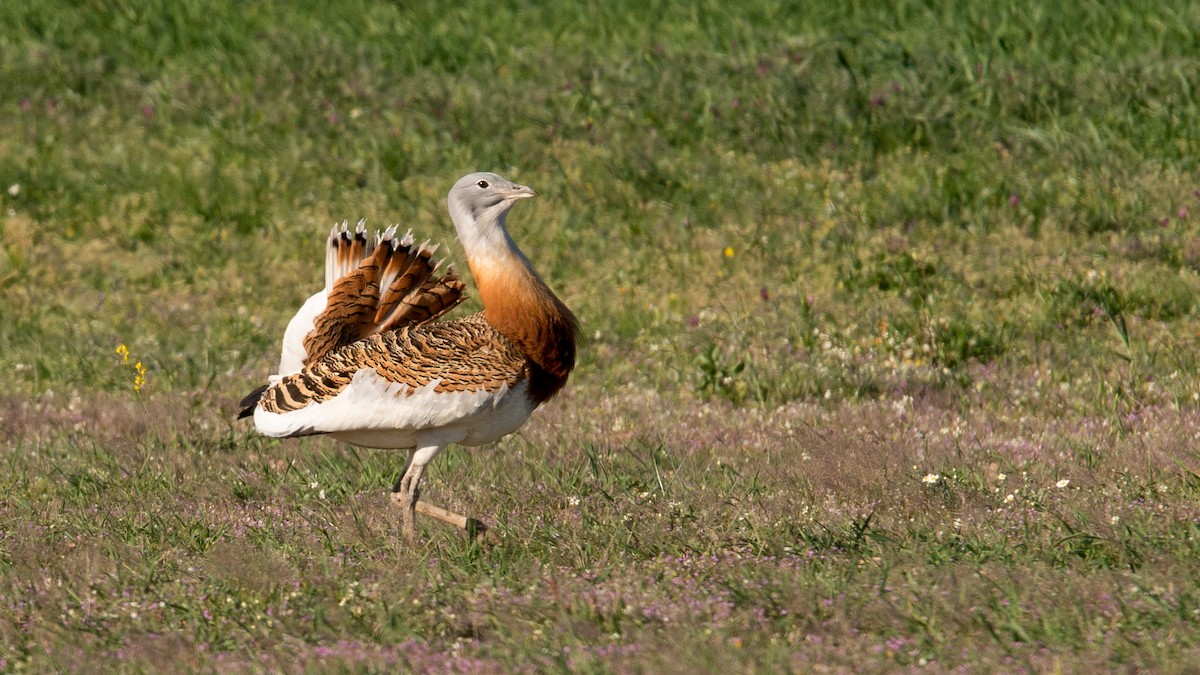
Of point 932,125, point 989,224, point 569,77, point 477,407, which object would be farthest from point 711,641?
point 569,77

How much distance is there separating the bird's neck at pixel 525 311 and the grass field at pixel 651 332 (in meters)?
0.58

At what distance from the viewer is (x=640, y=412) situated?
8.34 meters

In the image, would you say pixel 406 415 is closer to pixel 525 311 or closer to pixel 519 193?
pixel 525 311

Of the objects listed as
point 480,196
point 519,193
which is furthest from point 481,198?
point 519,193

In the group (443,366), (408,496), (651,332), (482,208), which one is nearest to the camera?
(443,366)

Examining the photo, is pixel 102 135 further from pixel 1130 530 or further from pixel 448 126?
pixel 1130 530

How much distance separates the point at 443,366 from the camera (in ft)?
20.0

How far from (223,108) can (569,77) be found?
9.41 ft

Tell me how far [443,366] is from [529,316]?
39cm

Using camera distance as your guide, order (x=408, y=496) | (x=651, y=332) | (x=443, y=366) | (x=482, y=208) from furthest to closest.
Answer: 1. (x=651, y=332)
2. (x=482, y=208)
3. (x=408, y=496)
4. (x=443, y=366)

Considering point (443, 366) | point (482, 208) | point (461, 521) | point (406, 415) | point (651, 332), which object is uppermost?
point (482, 208)

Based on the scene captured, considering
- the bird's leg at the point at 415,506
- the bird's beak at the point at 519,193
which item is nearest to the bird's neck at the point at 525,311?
the bird's beak at the point at 519,193

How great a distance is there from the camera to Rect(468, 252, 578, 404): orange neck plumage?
618 cm

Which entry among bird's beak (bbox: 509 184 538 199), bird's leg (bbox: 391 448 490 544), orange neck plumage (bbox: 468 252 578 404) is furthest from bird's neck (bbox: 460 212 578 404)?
bird's leg (bbox: 391 448 490 544)
